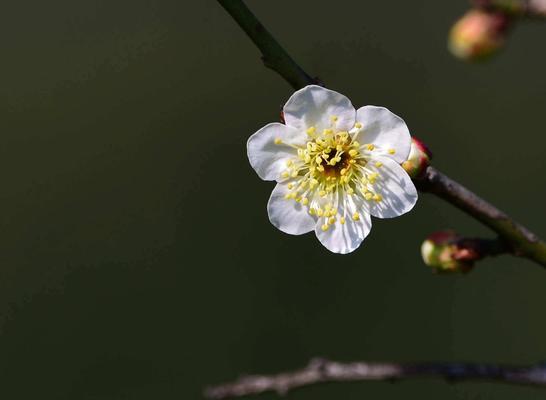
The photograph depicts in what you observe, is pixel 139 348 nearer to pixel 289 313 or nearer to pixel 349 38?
pixel 289 313

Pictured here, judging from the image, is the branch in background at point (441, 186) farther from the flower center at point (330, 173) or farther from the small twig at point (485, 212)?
the flower center at point (330, 173)

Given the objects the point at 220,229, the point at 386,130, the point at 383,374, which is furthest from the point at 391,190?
the point at 220,229

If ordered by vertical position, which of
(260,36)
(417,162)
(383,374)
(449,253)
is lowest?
(383,374)

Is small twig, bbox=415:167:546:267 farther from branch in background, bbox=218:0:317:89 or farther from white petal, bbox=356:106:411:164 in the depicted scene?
branch in background, bbox=218:0:317:89

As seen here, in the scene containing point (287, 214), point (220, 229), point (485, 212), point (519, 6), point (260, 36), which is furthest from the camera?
point (220, 229)

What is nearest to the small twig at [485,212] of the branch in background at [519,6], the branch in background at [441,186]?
the branch in background at [441,186]

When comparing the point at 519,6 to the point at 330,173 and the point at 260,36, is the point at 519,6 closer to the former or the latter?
the point at 260,36
